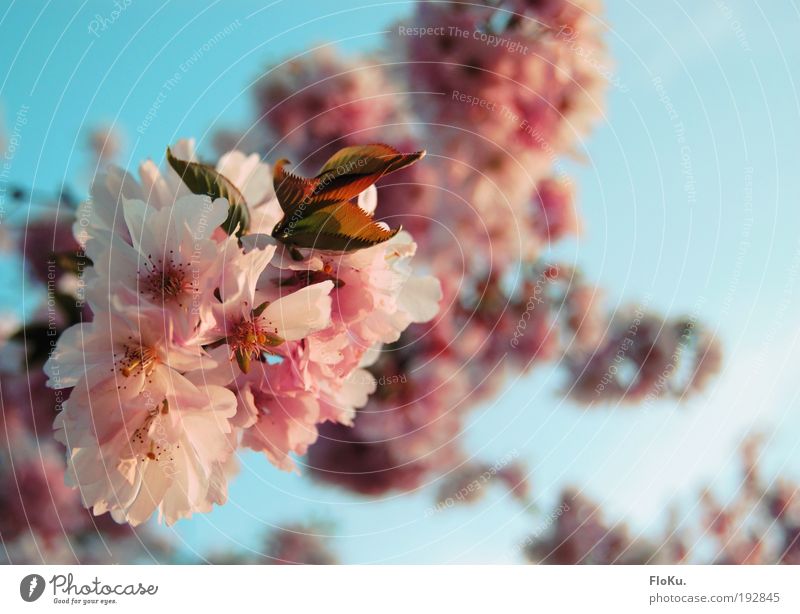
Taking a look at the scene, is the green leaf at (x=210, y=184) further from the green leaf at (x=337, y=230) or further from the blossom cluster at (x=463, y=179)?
the blossom cluster at (x=463, y=179)

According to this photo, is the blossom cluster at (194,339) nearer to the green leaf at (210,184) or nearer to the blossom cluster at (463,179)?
the green leaf at (210,184)

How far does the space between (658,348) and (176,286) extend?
0.64m

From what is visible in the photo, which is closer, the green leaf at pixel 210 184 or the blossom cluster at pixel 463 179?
the green leaf at pixel 210 184

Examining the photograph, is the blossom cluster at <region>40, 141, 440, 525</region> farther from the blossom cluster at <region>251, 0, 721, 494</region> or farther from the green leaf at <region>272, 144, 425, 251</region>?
the blossom cluster at <region>251, 0, 721, 494</region>

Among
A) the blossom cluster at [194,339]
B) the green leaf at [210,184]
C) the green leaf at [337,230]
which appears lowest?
the blossom cluster at [194,339]

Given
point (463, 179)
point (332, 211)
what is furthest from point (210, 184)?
point (463, 179)

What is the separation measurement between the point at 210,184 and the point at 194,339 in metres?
0.12

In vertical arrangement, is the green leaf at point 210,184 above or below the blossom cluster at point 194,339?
above

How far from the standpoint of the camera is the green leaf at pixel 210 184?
1.40ft

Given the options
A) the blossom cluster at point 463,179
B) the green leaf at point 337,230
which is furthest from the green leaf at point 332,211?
the blossom cluster at point 463,179

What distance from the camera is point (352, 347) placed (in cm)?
41

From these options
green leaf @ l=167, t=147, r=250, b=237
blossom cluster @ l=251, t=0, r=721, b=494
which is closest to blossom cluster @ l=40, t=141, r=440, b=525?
green leaf @ l=167, t=147, r=250, b=237

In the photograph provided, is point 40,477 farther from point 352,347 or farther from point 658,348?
point 658,348
